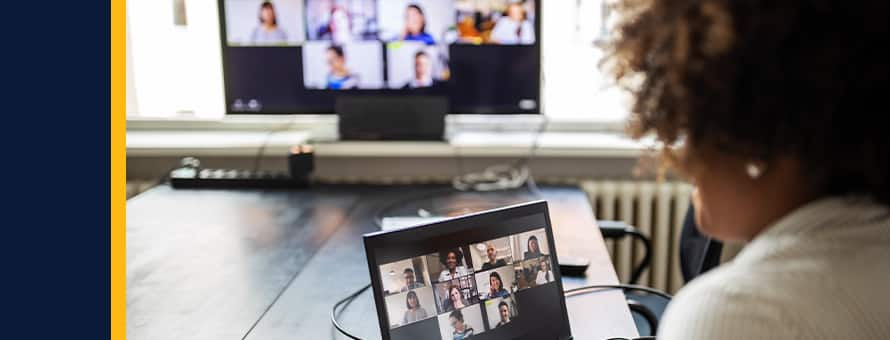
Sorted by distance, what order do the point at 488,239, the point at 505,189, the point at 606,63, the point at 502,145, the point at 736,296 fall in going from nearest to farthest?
the point at 736,296 → the point at 606,63 → the point at 488,239 → the point at 505,189 → the point at 502,145

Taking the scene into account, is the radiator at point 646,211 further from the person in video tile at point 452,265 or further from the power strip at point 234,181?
the person in video tile at point 452,265

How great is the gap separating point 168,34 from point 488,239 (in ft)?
6.21

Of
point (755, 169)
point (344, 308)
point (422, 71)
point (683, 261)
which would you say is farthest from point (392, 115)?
point (755, 169)

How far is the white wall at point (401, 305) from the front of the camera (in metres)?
1.04

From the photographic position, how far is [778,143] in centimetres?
64

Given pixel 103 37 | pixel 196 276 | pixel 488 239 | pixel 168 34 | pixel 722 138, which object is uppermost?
pixel 168 34

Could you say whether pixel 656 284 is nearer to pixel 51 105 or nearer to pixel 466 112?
pixel 466 112

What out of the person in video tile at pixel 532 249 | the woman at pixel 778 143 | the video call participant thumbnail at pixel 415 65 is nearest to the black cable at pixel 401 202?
the video call participant thumbnail at pixel 415 65

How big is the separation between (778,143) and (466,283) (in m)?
0.55

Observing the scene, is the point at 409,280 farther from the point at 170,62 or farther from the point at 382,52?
the point at 170,62

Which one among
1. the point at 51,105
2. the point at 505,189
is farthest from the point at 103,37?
the point at 505,189

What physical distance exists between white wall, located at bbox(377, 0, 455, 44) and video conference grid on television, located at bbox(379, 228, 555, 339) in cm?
124

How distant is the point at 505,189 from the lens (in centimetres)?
226

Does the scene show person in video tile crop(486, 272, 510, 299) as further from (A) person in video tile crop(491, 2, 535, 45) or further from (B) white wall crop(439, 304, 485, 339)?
(A) person in video tile crop(491, 2, 535, 45)
